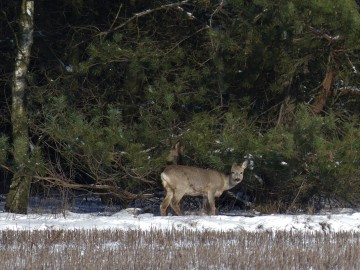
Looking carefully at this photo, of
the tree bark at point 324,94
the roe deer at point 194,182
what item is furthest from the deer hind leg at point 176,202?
the tree bark at point 324,94

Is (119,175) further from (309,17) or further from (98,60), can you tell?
(309,17)

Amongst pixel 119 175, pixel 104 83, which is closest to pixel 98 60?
pixel 104 83

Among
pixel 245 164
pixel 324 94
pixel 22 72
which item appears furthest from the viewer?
pixel 22 72

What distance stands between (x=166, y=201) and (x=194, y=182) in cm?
68

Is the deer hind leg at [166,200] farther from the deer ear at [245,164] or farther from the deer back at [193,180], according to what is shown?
the deer ear at [245,164]

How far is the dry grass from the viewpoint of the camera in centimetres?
1093

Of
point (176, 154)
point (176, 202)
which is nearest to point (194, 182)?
point (176, 202)

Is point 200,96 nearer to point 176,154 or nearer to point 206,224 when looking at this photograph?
point 176,154

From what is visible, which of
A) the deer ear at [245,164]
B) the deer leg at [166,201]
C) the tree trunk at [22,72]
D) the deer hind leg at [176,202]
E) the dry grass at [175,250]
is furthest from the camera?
the tree trunk at [22,72]

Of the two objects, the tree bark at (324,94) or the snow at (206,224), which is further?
the tree bark at (324,94)

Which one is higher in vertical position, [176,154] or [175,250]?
[176,154]

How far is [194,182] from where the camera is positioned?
18.8 m

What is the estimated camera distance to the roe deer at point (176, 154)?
1908 centimetres

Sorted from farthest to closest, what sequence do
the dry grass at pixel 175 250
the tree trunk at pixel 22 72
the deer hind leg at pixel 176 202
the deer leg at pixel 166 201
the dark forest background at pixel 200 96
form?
the tree trunk at pixel 22 72, the deer hind leg at pixel 176 202, the deer leg at pixel 166 201, the dark forest background at pixel 200 96, the dry grass at pixel 175 250
